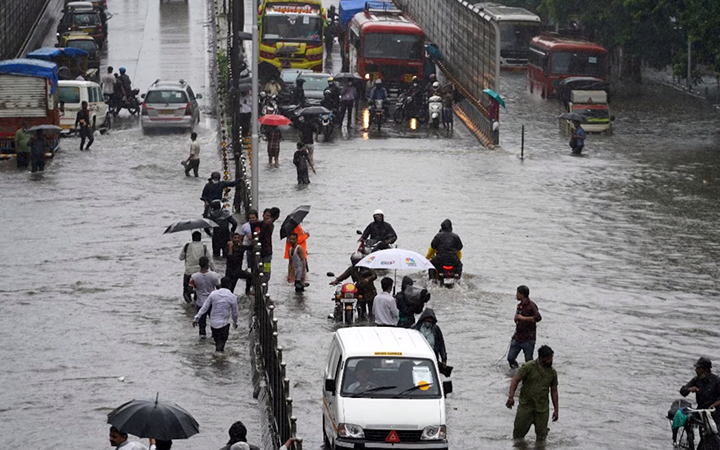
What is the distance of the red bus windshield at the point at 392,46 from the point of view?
5131 centimetres

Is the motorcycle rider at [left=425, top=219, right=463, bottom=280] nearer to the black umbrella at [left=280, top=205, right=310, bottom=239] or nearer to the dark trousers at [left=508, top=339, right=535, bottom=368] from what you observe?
the black umbrella at [left=280, top=205, right=310, bottom=239]

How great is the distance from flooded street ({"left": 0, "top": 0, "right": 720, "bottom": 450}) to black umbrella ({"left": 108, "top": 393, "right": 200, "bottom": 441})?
10.9 feet

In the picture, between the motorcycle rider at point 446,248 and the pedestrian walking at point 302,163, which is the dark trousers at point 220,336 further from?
the pedestrian walking at point 302,163

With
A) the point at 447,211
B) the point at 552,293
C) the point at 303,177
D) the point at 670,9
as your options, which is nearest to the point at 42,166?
the point at 303,177

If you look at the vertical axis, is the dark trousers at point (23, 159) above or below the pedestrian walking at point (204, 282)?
below

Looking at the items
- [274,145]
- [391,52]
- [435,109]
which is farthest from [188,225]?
[391,52]

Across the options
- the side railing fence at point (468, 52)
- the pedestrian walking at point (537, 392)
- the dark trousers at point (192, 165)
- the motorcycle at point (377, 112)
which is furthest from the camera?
the motorcycle at point (377, 112)

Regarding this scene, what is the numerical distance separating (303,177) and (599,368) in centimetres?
1544

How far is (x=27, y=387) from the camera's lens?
1859cm

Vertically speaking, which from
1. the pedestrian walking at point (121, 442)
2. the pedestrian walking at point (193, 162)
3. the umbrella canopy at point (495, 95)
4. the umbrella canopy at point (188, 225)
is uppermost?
the pedestrian walking at point (121, 442)

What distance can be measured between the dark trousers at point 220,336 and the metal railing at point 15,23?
1373 inches

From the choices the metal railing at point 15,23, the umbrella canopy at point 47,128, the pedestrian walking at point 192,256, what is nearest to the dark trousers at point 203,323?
the pedestrian walking at point 192,256

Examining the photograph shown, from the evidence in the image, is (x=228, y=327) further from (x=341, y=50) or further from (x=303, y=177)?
(x=341, y=50)

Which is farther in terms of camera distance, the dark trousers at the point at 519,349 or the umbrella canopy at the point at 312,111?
the umbrella canopy at the point at 312,111
